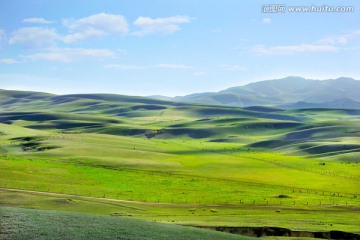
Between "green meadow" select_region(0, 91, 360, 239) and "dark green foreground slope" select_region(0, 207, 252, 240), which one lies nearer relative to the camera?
"dark green foreground slope" select_region(0, 207, 252, 240)

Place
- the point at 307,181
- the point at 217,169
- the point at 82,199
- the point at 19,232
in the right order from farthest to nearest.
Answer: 1. the point at 217,169
2. the point at 307,181
3. the point at 82,199
4. the point at 19,232

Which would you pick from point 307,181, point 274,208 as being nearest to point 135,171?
point 307,181

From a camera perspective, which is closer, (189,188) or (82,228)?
(82,228)

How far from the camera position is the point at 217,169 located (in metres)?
166

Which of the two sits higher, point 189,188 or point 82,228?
point 82,228

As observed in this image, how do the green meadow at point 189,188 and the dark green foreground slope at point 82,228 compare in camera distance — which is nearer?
the dark green foreground slope at point 82,228

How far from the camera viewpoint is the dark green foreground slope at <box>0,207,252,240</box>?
65625mm

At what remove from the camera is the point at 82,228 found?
69.8m

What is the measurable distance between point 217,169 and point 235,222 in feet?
289

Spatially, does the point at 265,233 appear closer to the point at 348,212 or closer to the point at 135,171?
the point at 348,212

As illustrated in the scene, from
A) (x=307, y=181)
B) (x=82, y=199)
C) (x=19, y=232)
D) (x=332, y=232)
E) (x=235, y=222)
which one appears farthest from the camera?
(x=307, y=181)

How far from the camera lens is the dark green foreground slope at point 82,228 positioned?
65.6 metres

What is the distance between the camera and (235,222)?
257 feet

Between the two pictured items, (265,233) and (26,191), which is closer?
(265,233)
